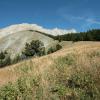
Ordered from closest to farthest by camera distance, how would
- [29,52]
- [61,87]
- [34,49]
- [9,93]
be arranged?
[9,93] < [61,87] < [29,52] < [34,49]

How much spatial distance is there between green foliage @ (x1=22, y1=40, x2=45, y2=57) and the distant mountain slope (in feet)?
7.24

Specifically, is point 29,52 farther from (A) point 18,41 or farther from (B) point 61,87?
(B) point 61,87

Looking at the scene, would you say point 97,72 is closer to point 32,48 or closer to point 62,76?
point 62,76

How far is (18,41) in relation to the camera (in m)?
55.8

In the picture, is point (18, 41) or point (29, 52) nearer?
point (29, 52)

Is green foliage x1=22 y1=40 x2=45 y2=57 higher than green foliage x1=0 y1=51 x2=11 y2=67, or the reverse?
green foliage x1=22 y1=40 x2=45 y2=57

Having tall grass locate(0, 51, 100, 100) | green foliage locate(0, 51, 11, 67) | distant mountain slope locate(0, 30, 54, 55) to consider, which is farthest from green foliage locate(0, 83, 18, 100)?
distant mountain slope locate(0, 30, 54, 55)

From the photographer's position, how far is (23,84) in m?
9.26

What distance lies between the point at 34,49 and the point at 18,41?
7.91 meters

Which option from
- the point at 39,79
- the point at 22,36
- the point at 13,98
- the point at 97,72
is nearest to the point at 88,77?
the point at 97,72

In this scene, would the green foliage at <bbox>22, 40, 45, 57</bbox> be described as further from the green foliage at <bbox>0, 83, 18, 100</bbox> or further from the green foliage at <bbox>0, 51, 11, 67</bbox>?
the green foliage at <bbox>0, 83, 18, 100</bbox>

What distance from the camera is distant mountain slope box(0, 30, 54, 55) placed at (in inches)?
2038

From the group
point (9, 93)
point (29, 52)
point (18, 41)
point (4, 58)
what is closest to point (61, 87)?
point (9, 93)

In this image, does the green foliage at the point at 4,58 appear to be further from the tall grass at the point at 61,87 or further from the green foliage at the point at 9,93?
the green foliage at the point at 9,93
